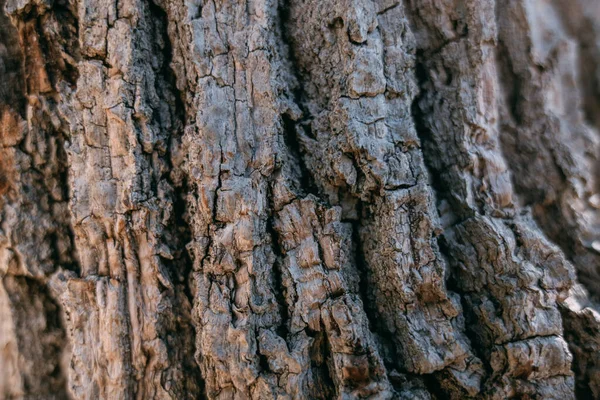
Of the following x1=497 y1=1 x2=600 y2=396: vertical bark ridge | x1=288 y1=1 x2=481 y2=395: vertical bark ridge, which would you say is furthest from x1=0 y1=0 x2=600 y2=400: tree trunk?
x1=497 y1=1 x2=600 y2=396: vertical bark ridge

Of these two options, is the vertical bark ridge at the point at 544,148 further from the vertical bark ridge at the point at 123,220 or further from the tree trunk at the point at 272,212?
the vertical bark ridge at the point at 123,220

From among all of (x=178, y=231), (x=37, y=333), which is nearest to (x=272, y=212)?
(x=178, y=231)

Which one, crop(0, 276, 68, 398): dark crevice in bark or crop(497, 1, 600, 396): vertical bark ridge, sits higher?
crop(497, 1, 600, 396): vertical bark ridge

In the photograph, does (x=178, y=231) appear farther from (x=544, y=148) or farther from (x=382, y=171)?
(x=544, y=148)

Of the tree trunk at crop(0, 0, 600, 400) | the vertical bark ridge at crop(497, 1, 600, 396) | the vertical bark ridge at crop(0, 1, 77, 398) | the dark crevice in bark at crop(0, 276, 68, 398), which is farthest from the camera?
the vertical bark ridge at crop(497, 1, 600, 396)

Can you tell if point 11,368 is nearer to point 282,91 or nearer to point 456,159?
point 282,91

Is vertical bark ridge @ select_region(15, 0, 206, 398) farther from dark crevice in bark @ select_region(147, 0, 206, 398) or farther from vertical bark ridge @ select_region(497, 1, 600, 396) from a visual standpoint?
vertical bark ridge @ select_region(497, 1, 600, 396)

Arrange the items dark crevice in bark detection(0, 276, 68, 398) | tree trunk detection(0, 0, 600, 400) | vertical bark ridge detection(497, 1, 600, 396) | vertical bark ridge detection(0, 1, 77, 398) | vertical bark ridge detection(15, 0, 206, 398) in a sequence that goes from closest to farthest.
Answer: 1. tree trunk detection(0, 0, 600, 400)
2. vertical bark ridge detection(15, 0, 206, 398)
3. vertical bark ridge detection(0, 1, 77, 398)
4. dark crevice in bark detection(0, 276, 68, 398)
5. vertical bark ridge detection(497, 1, 600, 396)

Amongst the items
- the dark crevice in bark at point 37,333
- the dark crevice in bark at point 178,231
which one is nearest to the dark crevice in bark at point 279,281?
the dark crevice in bark at point 178,231
